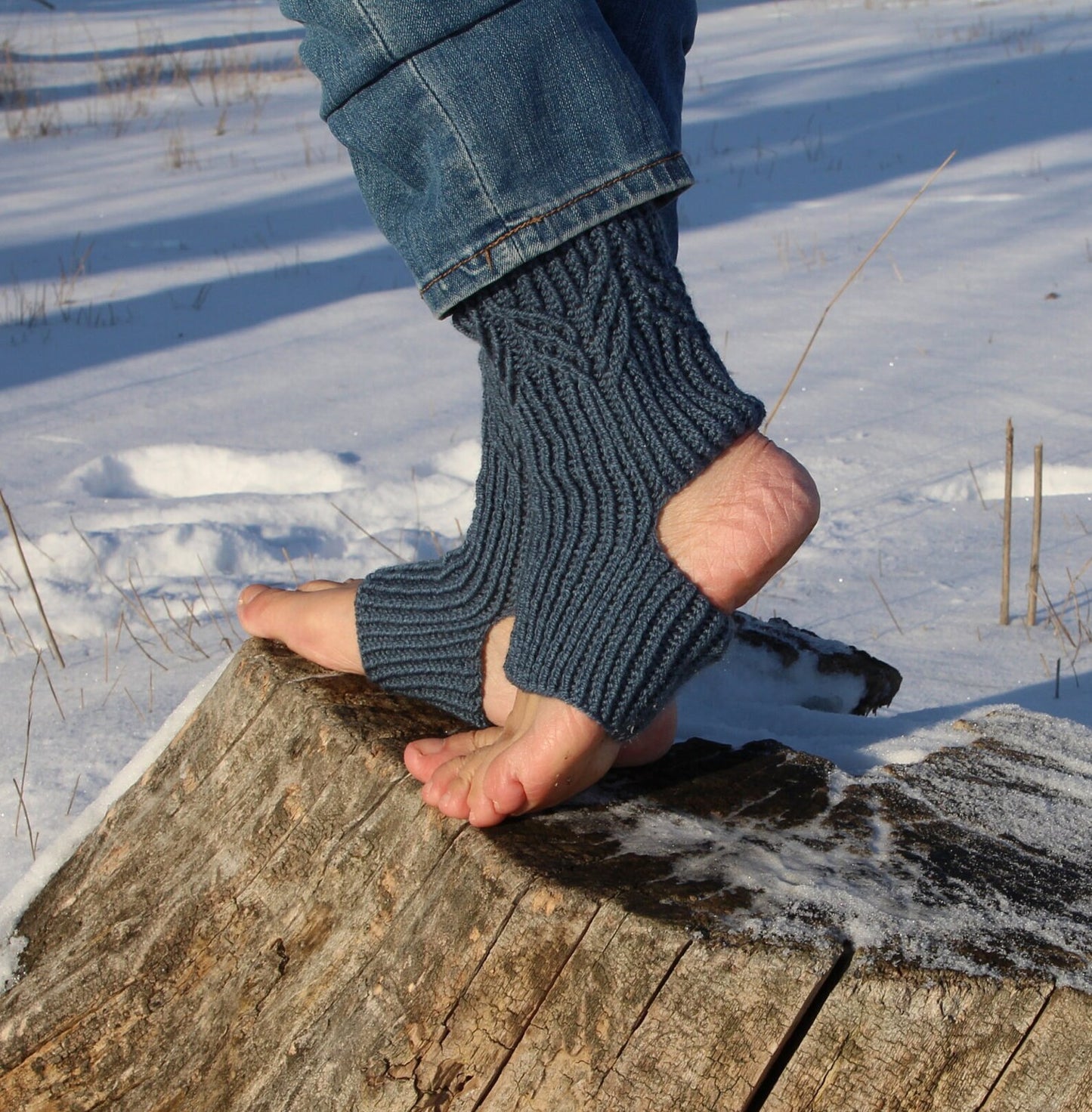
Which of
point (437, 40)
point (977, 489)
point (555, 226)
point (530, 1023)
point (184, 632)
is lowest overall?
point (977, 489)

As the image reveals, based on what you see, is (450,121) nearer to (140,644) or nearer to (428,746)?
(428,746)

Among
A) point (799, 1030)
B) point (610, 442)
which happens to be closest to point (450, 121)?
point (610, 442)

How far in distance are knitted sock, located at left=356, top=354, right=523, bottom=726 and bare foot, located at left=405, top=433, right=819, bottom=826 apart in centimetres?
10

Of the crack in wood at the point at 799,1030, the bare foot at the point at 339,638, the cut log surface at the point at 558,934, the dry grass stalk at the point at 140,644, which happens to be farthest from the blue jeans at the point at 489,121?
the dry grass stalk at the point at 140,644

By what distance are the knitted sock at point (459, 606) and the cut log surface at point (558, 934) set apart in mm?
51

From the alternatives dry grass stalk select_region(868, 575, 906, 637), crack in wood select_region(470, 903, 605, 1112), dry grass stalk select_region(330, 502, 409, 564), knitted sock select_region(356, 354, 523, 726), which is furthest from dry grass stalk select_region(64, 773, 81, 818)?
dry grass stalk select_region(868, 575, 906, 637)

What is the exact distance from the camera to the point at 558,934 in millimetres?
962

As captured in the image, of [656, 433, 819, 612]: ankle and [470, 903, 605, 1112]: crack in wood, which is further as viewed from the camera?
[656, 433, 819, 612]: ankle

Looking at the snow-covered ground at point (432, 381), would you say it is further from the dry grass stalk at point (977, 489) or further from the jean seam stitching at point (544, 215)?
the jean seam stitching at point (544, 215)

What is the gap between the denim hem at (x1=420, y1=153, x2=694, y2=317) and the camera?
43.8 inches

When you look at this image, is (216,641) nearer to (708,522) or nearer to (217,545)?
(217,545)

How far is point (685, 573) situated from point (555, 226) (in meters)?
0.35

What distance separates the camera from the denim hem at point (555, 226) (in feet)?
3.65

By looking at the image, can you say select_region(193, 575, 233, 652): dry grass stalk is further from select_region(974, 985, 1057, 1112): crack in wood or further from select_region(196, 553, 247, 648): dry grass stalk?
select_region(974, 985, 1057, 1112): crack in wood
